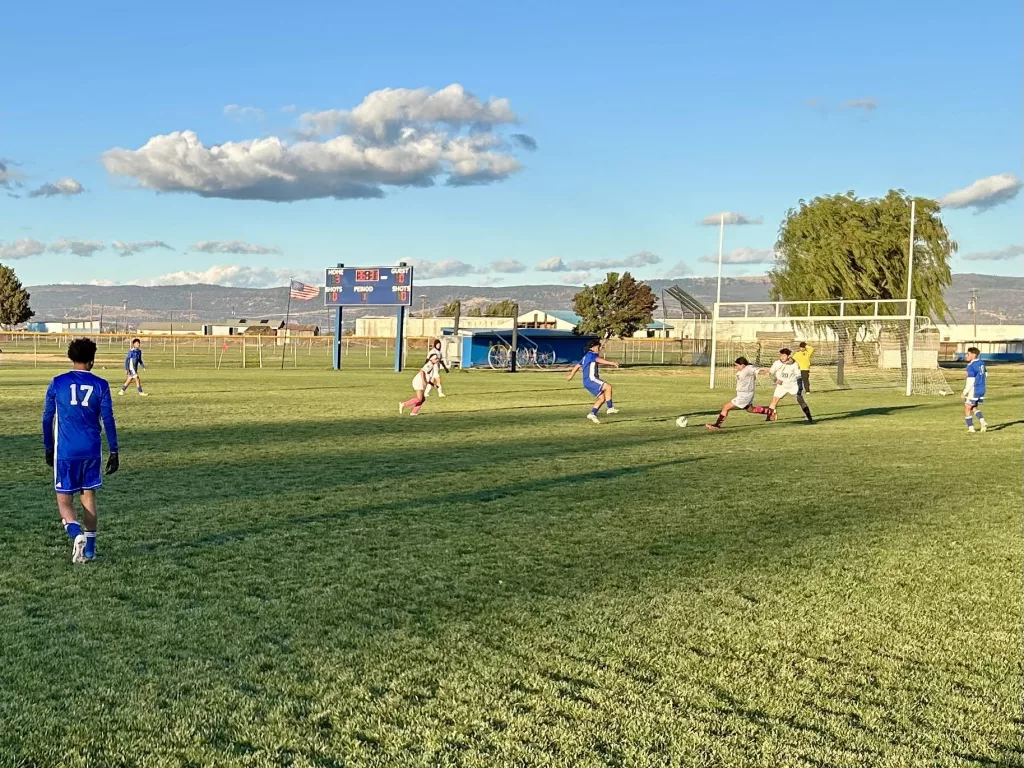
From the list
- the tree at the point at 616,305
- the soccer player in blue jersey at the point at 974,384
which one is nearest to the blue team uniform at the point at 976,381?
the soccer player in blue jersey at the point at 974,384

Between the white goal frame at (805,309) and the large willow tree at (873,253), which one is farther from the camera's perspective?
the large willow tree at (873,253)

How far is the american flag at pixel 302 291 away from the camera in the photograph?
194ft

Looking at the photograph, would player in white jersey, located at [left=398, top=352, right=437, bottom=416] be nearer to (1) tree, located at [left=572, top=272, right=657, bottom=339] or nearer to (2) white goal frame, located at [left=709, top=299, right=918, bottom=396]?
(2) white goal frame, located at [left=709, top=299, right=918, bottom=396]

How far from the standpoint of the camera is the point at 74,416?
23.3 feet

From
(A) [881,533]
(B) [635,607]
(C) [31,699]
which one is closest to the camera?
(C) [31,699]

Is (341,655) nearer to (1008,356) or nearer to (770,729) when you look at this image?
(770,729)

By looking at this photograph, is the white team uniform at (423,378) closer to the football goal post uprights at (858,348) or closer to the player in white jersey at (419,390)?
the player in white jersey at (419,390)

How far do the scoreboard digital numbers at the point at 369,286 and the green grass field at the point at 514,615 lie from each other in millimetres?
37377

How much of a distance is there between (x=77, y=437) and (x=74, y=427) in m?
0.08

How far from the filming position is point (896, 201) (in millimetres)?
50469

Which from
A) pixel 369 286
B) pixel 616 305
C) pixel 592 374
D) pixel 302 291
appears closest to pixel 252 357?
pixel 302 291

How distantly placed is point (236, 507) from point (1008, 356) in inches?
3753

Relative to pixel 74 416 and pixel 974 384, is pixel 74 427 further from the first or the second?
pixel 974 384

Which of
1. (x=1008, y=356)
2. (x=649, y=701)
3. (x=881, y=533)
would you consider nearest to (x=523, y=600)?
(x=649, y=701)
